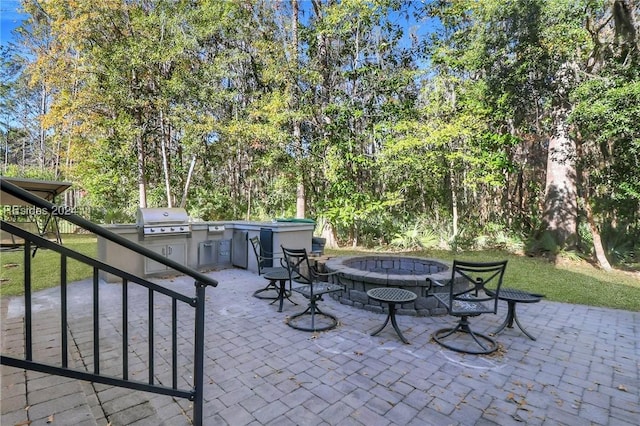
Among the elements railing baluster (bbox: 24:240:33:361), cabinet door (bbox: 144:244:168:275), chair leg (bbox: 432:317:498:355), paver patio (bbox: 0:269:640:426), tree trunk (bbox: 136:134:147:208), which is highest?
tree trunk (bbox: 136:134:147:208)

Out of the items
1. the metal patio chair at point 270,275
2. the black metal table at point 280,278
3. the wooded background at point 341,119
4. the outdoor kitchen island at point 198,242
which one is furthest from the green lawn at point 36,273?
the wooded background at point 341,119

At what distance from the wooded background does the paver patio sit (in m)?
5.10

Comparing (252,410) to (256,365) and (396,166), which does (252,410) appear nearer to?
(256,365)

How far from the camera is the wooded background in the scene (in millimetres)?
8172

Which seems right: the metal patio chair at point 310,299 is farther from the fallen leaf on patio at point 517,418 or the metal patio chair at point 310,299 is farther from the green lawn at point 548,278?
the green lawn at point 548,278

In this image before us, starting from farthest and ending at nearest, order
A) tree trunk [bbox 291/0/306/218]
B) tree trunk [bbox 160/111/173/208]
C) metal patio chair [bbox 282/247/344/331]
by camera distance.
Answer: tree trunk [bbox 160/111/173/208] < tree trunk [bbox 291/0/306/218] < metal patio chair [bbox 282/247/344/331]

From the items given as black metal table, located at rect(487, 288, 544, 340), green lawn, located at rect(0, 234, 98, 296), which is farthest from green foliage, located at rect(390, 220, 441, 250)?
green lawn, located at rect(0, 234, 98, 296)

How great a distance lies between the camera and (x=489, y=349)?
125 inches

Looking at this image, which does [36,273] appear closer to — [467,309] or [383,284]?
[383,284]

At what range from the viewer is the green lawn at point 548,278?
201 inches

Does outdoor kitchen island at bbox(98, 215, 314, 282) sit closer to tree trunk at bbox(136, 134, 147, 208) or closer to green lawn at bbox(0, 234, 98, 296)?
green lawn at bbox(0, 234, 98, 296)

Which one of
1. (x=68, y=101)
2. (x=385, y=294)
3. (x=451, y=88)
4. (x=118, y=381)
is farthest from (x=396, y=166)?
(x=68, y=101)

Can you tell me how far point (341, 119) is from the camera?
9.64 meters

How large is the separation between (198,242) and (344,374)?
4618 millimetres
